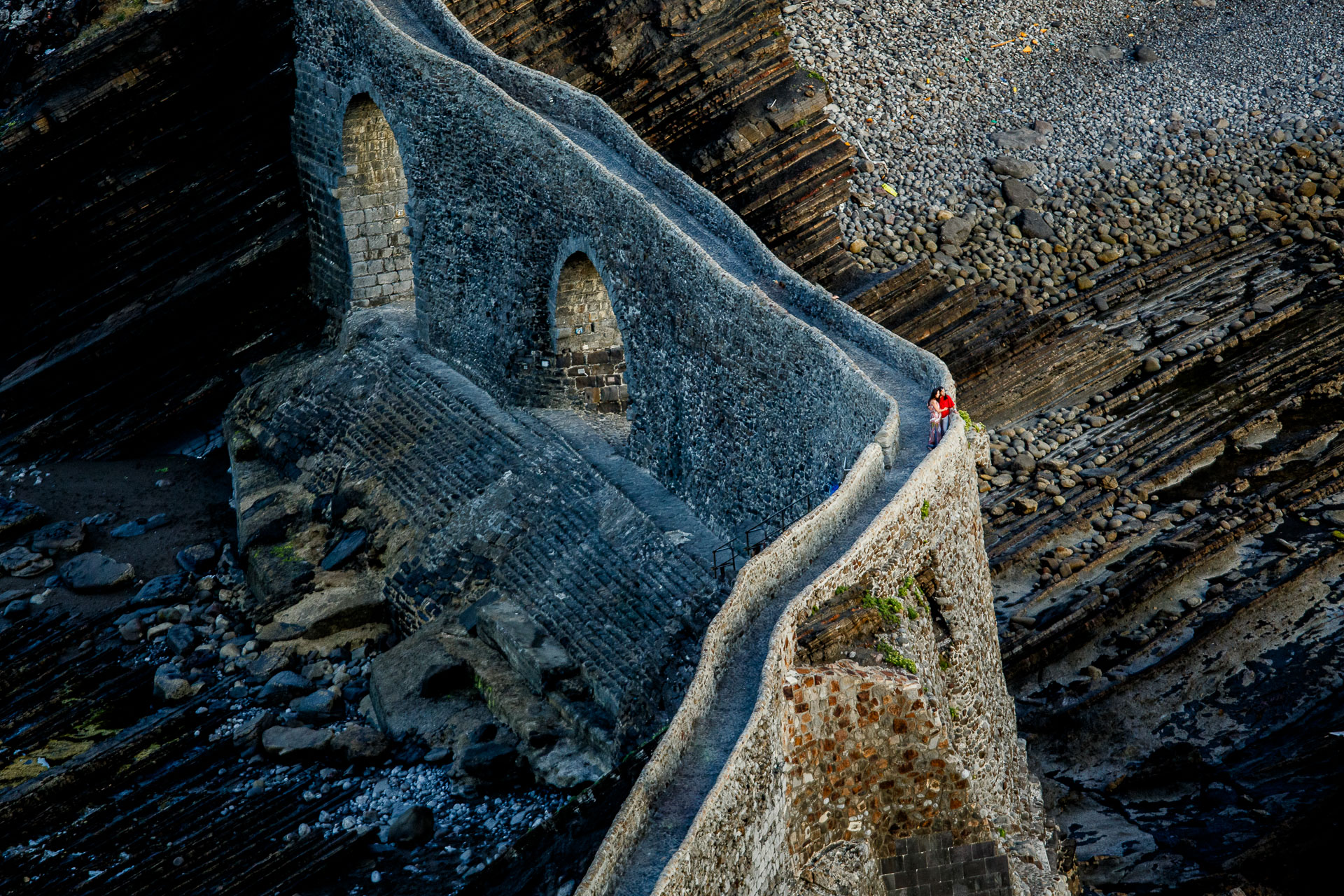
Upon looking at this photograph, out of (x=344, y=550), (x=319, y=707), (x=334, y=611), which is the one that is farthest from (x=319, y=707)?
(x=344, y=550)


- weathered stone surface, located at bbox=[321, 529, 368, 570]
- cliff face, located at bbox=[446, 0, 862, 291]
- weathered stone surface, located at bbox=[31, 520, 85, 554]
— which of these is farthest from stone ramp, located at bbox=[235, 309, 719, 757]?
cliff face, located at bbox=[446, 0, 862, 291]

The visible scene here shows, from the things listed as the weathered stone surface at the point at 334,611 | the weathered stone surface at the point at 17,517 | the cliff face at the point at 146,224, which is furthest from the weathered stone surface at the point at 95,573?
the cliff face at the point at 146,224

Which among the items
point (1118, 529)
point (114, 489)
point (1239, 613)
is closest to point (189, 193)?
point (114, 489)

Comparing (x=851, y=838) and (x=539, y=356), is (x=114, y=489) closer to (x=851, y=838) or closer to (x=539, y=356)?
(x=539, y=356)

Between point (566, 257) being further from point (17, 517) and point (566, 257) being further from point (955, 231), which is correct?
point (17, 517)

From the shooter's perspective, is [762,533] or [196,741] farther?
[196,741]

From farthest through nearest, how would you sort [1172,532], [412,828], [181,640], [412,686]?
[1172,532]
[181,640]
[412,686]
[412,828]
